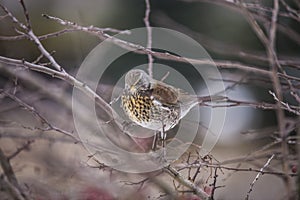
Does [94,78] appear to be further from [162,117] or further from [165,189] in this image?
[165,189]

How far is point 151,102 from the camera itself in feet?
7.54

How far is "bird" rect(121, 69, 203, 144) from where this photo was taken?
223cm

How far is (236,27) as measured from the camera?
6125mm

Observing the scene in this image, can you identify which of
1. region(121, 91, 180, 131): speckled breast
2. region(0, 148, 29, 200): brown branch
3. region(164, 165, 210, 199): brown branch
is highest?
region(121, 91, 180, 131): speckled breast

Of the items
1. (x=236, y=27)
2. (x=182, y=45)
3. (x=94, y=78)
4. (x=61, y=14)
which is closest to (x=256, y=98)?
(x=236, y=27)

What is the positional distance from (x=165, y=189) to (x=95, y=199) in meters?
0.25

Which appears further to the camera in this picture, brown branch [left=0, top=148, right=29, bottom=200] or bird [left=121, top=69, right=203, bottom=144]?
bird [left=121, top=69, right=203, bottom=144]

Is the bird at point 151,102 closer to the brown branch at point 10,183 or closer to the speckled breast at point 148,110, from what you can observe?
the speckled breast at point 148,110

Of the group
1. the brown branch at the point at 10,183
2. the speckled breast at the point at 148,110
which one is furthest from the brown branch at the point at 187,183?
the speckled breast at the point at 148,110

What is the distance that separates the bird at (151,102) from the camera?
2227 mm

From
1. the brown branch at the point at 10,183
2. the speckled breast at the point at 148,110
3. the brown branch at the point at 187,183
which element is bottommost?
the brown branch at the point at 10,183

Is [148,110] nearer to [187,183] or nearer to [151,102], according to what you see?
[151,102]

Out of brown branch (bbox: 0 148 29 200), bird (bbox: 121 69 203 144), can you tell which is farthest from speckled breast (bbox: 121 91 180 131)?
brown branch (bbox: 0 148 29 200)

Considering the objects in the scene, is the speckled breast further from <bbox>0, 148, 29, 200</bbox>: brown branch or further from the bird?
<bbox>0, 148, 29, 200</bbox>: brown branch
